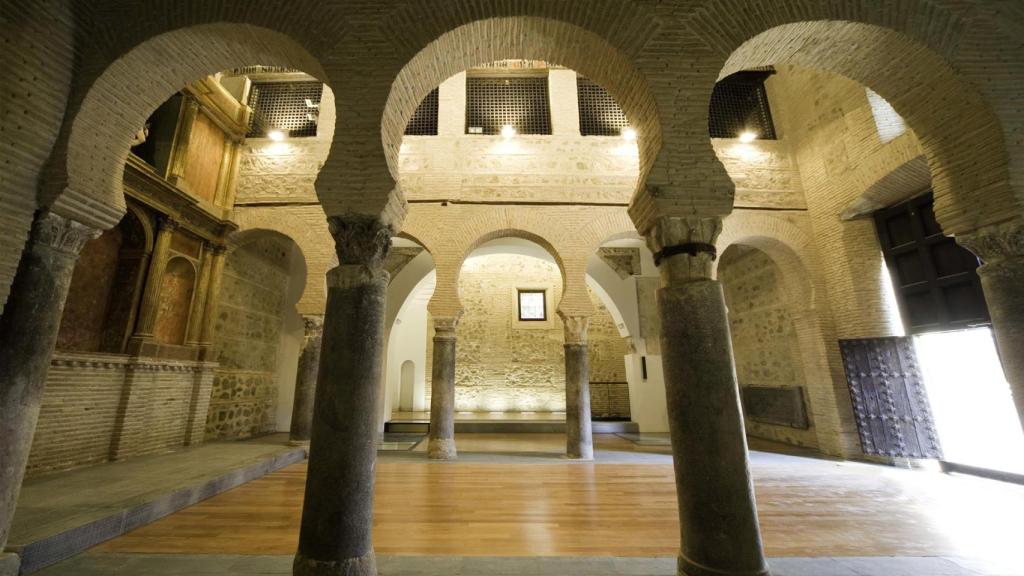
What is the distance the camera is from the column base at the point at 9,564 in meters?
2.70

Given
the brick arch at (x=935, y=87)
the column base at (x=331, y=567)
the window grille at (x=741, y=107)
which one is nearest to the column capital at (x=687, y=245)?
the brick arch at (x=935, y=87)

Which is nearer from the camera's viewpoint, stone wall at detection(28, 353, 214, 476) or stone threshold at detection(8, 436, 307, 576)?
stone threshold at detection(8, 436, 307, 576)

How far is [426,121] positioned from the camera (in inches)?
371

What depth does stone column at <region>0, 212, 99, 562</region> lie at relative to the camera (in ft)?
9.27

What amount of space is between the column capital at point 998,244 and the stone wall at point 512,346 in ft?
36.4

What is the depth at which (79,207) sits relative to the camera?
3.26 meters

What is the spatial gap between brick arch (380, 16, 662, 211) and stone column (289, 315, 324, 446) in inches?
212

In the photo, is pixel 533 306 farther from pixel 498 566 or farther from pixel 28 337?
pixel 28 337

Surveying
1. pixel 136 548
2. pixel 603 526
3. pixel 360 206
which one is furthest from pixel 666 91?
pixel 136 548

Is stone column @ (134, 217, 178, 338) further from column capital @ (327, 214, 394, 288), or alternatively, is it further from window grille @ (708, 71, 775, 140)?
window grille @ (708, 71, 775, 140)

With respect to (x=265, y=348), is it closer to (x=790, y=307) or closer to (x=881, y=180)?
(x=790, y=307)

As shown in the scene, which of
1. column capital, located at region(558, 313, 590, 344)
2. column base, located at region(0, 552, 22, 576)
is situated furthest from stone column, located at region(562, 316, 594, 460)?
column base, located at region(0, 552, 22, 576)

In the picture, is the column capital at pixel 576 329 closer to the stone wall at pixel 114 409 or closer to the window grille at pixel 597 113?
the window grille at pixel 597 113

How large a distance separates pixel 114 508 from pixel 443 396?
15.3 ft
